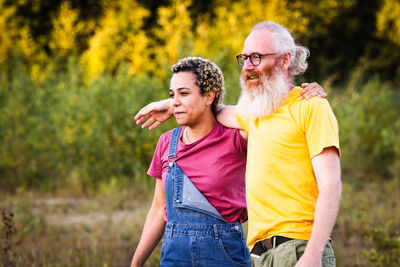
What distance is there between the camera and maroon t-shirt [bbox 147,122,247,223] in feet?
7.84

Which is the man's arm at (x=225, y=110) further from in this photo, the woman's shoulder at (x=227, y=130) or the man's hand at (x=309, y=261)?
the man's hand at (x=309, y=261)

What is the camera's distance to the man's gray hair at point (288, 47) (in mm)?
2264

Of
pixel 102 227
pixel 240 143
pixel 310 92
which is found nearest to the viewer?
pixel 310 92

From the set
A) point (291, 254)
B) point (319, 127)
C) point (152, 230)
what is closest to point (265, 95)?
point (319, 127)

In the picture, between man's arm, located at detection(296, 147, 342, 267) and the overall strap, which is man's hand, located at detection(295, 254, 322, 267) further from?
the overall strap

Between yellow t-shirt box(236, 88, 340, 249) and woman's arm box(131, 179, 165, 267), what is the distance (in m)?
0.67

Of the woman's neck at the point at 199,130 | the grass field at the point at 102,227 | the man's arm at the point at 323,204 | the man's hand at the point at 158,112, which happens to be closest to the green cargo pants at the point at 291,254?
the man's arm at the point at 323,204

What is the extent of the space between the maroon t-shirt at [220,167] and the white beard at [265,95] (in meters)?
0.20

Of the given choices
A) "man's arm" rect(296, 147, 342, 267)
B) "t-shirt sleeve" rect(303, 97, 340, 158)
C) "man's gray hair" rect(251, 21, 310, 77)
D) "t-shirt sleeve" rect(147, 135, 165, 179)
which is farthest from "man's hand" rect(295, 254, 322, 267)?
"t-shirt sleeve" rect(147, 135, 165, 179)

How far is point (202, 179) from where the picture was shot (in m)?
2.40

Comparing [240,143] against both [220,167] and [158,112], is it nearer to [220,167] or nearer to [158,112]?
[220,167]

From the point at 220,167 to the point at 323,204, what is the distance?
2.00 ft

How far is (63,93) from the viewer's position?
9516 millimetres

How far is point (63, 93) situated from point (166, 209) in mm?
7479
